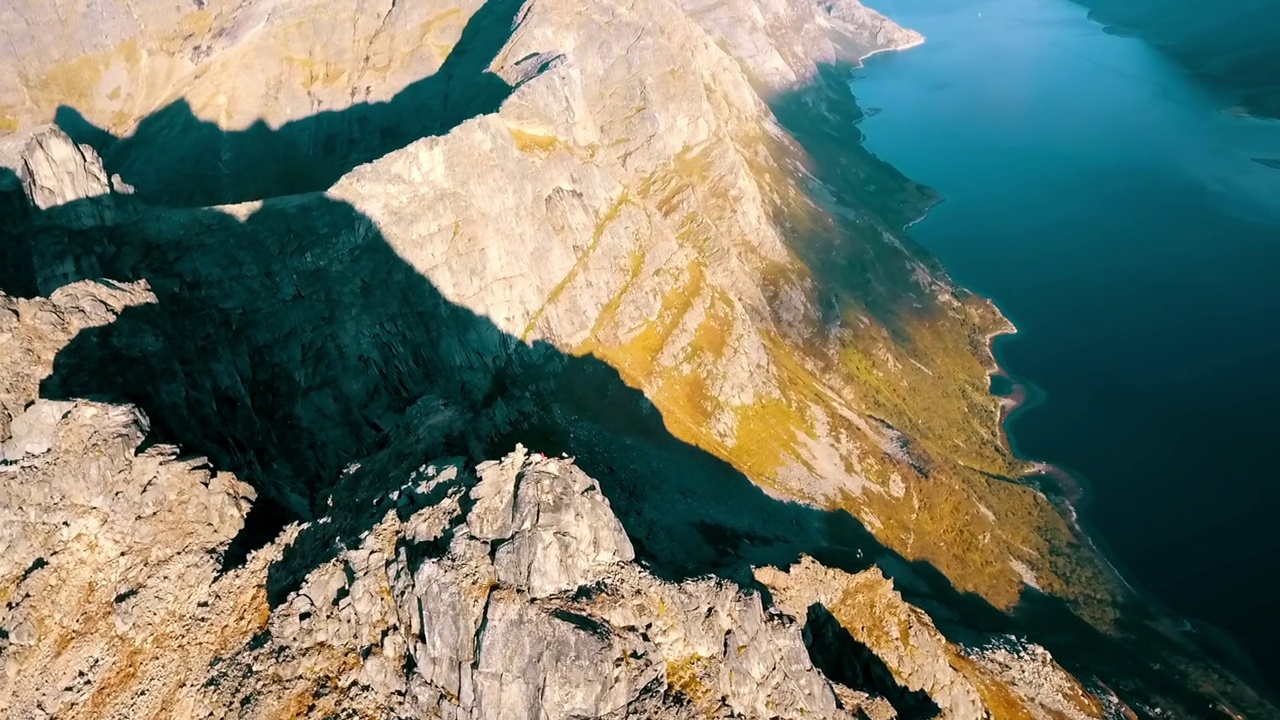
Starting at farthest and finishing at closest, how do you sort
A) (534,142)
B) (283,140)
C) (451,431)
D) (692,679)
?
(283,140), (534,142), (451,431), (692,679)

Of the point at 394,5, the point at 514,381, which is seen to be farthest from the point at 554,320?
the point at 394,5

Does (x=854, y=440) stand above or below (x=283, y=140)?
below

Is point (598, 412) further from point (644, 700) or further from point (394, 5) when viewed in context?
point (394, 5)

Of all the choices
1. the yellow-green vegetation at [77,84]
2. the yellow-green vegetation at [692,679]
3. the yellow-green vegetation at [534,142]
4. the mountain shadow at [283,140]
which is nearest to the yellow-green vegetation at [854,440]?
the yellow-green vegetation at [534,142]

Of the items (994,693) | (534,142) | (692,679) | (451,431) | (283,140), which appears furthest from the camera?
(283,140)

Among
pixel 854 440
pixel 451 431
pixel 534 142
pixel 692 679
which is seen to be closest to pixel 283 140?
pixel 534 142

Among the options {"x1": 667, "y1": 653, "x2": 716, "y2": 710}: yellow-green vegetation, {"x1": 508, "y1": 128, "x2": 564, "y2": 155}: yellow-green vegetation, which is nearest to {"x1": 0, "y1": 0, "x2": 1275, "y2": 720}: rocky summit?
{"x1": 667, "y1": 653, "x2": 716, "y2": 710}: yellow-green vegetation

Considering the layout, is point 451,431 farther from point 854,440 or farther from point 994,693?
point 854,440
